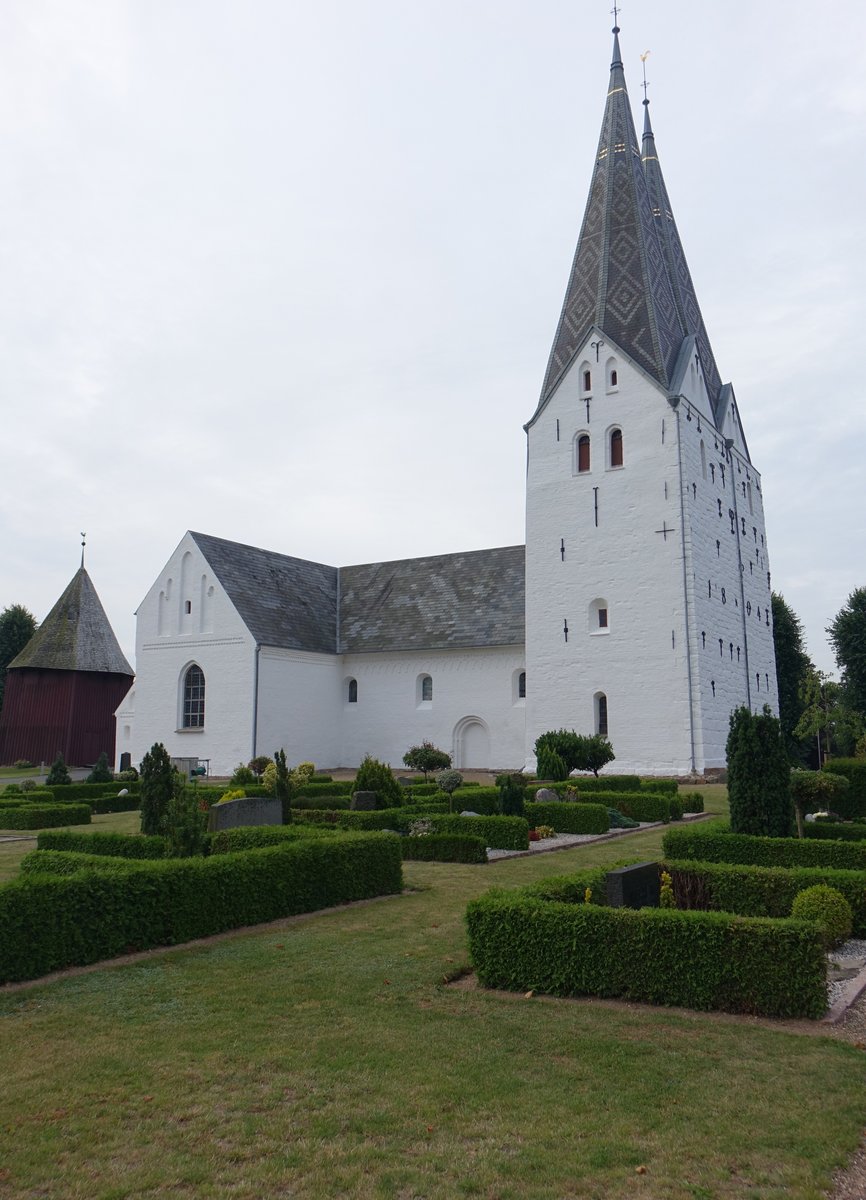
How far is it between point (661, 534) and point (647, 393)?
485 cm

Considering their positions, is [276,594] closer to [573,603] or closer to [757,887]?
[573,603]

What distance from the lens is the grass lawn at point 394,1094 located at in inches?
149

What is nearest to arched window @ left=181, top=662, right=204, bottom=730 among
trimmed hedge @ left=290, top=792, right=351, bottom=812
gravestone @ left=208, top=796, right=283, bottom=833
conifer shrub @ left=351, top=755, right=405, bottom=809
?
trimmed hedge @ left=290, top=792, right=351, bottom=812

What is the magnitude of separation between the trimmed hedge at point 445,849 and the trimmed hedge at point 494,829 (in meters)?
0.90

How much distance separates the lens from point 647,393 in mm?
30203

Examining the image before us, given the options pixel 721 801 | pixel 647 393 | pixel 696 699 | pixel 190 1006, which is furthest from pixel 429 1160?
pixel 647 393

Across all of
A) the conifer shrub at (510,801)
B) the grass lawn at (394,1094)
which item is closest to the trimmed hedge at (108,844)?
the grass lawn at (394,1094)

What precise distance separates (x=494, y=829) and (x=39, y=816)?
10.0 metres

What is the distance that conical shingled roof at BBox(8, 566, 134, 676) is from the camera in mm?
41625

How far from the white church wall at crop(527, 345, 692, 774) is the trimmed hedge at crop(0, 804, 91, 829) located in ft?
52.0

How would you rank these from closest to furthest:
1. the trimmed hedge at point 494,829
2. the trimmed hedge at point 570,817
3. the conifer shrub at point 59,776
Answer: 1. the trimmed hedge at point 494,829
2. the trimmed hedge at point 570,817
3. the conifer shrub at point 59,776

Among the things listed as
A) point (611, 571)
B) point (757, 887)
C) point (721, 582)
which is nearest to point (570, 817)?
point (757, 887)

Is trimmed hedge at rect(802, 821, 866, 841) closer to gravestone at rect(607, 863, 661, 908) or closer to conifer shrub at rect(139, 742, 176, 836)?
gravestone at rect(607, 863, 661, 908)

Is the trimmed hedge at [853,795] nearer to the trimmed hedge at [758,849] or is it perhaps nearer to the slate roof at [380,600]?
the trimmed hedge at [758,849]
